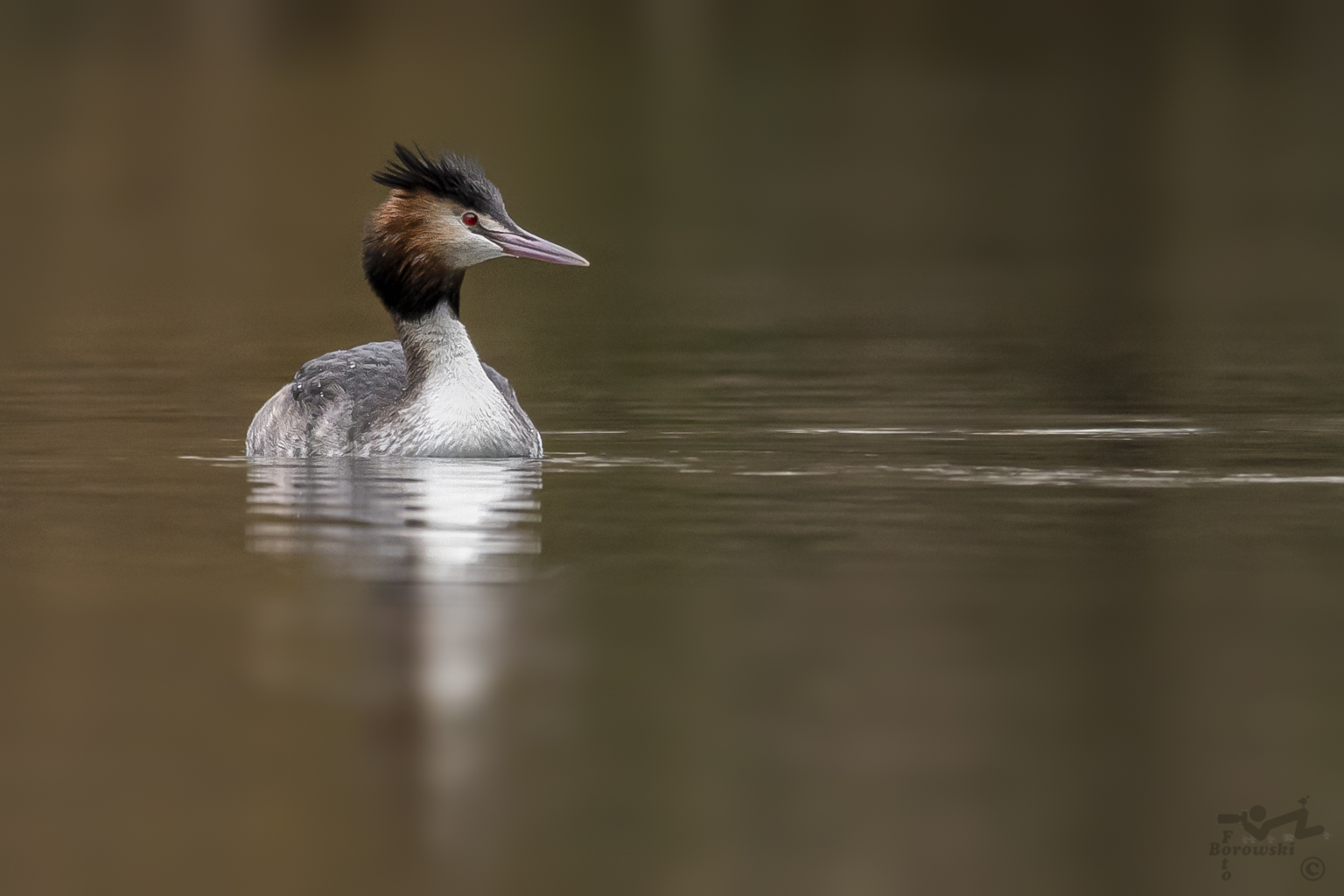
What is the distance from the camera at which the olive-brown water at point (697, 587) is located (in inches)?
240

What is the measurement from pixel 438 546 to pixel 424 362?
314cm

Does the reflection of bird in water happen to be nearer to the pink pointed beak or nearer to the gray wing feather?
the gray wing feather

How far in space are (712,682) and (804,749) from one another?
0.80 meters

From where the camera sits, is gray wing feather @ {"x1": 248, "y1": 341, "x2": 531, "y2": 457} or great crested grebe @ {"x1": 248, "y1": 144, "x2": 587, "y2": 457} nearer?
great crested grebe @ {"x1": 248, "y1": 144, "x2": 587, "y2": 457}

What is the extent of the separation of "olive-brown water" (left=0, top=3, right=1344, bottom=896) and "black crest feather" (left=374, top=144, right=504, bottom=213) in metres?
1.39

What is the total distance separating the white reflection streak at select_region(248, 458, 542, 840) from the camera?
272 inches

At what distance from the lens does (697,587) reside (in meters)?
8.93

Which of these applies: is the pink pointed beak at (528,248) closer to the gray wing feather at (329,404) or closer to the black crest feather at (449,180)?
the black crest feather at (449,180)

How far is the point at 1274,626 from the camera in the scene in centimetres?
830

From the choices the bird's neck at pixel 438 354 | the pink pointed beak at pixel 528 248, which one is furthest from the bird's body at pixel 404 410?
the pink pointed beak at pixel 528 248

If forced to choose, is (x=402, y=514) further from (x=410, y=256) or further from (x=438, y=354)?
(x=410, y=256)

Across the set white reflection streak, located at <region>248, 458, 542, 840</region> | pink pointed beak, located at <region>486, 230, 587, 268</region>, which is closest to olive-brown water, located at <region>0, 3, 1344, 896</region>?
white reflection streak, located at <region>248, 458, 542, 840</region>

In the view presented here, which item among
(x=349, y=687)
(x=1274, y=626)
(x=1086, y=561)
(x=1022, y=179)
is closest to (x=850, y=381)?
(x=1086, y=561)

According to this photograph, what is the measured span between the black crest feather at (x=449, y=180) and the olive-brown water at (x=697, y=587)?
1.39 metres
